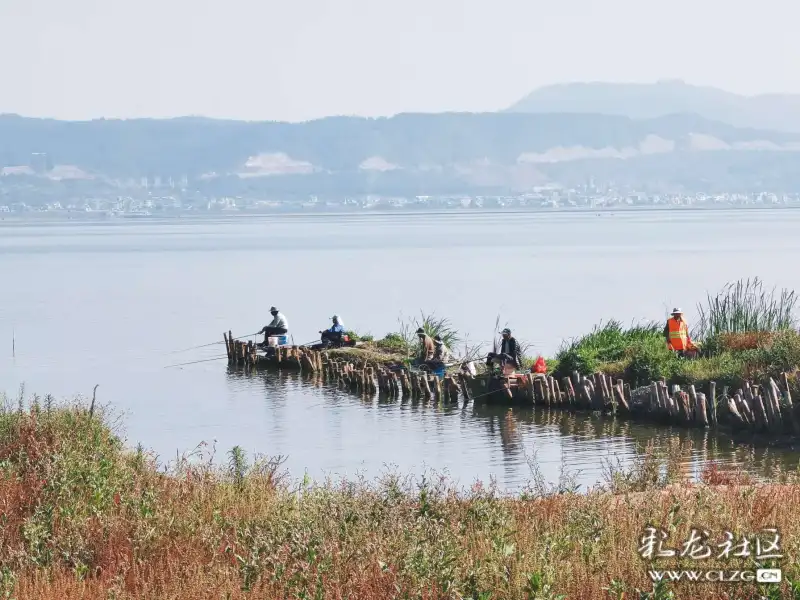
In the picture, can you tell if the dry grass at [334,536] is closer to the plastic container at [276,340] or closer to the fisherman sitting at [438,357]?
the fisherman sitting at [438,357]

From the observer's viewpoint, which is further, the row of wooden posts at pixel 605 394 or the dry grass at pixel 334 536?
the row of wooden posts at pixel 605 394

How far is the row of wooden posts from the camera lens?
25.3 metres

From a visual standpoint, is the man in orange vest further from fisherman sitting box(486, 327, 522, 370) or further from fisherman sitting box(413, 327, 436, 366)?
fisherman sitting box(413, 327, 436, 366)

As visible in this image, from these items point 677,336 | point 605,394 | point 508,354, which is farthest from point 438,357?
point 677,336

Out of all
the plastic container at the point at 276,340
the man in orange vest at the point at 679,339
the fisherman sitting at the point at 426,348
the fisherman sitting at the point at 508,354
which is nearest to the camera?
the man in orange vest at the point at 679,339

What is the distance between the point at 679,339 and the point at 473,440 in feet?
18.5

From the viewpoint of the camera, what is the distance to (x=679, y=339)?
30.2 m

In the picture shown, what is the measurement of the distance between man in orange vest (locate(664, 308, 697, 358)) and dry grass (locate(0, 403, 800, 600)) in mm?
13151

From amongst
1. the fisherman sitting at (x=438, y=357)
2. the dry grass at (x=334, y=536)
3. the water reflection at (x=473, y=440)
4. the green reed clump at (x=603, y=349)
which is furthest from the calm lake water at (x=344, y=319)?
the dry grass at (x=334, y=536)

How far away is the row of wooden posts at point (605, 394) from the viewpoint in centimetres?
2534

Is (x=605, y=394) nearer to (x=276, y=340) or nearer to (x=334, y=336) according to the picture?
(x=334, y=336)

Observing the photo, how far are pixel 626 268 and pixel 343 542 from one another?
Result: 100 metres

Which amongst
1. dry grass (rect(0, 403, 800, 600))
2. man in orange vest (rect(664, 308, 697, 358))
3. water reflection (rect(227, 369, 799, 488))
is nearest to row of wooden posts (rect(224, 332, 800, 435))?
water reflection (rect(227, 369, 799, 488))

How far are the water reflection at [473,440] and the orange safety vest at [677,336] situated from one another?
2.66 meters
